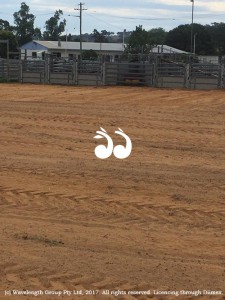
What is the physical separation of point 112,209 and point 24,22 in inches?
5151

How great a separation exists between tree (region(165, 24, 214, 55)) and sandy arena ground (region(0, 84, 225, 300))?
282ft

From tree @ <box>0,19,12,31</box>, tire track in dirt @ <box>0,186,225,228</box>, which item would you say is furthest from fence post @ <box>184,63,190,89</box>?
tree @ <box>0,19,12,31</box>

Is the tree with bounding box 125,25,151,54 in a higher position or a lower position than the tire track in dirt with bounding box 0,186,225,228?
higher

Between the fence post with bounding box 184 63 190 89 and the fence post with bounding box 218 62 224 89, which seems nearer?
the fence post with bounding box 218 62 224 89

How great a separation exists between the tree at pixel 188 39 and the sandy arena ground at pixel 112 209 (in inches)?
3387

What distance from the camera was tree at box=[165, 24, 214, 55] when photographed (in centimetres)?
10066

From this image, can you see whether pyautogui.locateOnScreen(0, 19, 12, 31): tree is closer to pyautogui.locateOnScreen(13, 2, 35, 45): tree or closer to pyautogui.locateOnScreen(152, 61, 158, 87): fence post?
pyautogui.locateOnScreen(13, 2, 35, 45): tree

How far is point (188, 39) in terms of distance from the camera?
342 ft

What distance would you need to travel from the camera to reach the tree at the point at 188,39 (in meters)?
101

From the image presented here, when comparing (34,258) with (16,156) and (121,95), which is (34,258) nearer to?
(16,156)

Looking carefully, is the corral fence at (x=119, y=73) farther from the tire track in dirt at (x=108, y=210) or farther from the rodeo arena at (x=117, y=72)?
the tire track in dirt at (x=108, y=210)

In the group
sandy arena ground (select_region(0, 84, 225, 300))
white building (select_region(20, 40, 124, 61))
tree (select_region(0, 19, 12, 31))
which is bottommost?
sandy arena ground (select_region(0, 84, 225, 300))

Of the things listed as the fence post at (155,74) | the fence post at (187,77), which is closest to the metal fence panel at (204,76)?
the fence post at (187,77)

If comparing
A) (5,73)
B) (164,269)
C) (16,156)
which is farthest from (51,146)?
(5,73)
